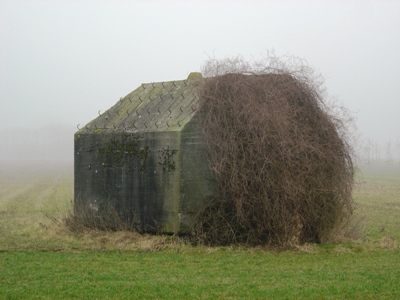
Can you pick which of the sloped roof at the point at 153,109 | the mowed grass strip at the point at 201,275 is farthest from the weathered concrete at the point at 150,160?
the mowed grass strip at the point at 201,275

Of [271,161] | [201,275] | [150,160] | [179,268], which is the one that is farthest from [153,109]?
[201,275]

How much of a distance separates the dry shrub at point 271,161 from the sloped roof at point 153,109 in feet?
2.04

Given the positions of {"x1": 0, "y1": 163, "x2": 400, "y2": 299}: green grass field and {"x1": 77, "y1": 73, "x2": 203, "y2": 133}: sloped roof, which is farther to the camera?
{"x1": 77, "y1": 73, "x2": 203, "y2": 133}: sloped roof

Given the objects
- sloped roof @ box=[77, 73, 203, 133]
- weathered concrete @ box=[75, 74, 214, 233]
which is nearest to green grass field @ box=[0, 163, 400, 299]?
weathered concrete @ box=[75, 74, 214, 233]

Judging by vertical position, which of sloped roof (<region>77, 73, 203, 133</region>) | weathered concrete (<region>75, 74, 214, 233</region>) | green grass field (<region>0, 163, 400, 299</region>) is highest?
sloped roof (<region>77, 73, 203, 133</region>)

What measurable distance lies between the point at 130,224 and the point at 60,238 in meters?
1.69

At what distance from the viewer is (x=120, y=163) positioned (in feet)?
42.7

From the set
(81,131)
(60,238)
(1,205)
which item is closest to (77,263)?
(60,238)

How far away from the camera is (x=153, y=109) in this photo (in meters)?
13.8

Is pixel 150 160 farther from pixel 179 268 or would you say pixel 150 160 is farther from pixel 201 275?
pixel 201 275

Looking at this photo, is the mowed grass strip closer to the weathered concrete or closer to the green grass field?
the green grass field

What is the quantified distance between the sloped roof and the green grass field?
8.12ft

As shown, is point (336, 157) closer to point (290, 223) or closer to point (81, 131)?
point (290, 223)

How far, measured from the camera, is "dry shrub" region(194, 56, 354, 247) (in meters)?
11.3
